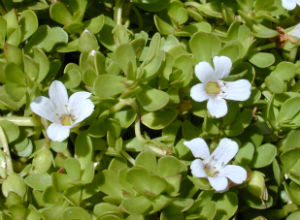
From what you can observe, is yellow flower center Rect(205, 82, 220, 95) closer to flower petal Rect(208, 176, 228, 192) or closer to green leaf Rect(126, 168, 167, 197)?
flower petal Rect(208, 176, 228, 192)

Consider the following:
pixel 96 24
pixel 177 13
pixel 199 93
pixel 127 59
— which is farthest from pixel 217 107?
pixel 96 24

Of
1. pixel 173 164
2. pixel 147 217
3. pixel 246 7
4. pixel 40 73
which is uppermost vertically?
pixel 246 7

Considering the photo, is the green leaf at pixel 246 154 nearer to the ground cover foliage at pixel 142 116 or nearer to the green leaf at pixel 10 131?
the ground cover foliage at pixel 142 116

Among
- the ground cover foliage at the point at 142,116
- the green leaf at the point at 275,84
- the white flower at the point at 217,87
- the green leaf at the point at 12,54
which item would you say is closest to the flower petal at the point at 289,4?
the ground cover foliage at the point at 142,116

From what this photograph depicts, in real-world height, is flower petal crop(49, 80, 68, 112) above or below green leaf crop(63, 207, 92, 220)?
above

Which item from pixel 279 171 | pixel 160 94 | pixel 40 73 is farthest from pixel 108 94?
pixel 279 171

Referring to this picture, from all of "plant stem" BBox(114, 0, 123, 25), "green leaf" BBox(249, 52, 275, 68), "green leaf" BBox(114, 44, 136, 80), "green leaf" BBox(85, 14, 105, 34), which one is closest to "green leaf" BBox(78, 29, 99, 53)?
"green leaf" BBox(85, 14, 105, 34)

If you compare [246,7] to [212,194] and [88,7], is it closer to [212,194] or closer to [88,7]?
[88,7]
